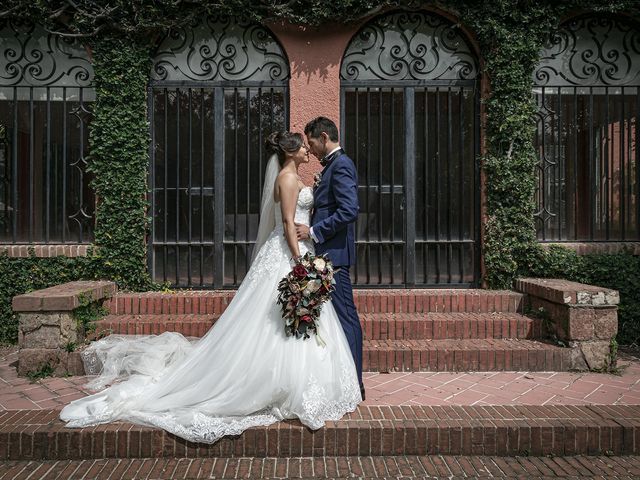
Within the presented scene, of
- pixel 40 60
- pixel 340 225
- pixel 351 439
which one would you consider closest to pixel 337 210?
pixel 340 225

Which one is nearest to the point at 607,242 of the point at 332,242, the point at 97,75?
the point at 332,242

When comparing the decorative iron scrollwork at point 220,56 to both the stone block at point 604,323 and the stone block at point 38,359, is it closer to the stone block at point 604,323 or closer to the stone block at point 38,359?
the stone block at point 38,359

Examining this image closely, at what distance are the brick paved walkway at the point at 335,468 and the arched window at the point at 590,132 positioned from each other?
383cm

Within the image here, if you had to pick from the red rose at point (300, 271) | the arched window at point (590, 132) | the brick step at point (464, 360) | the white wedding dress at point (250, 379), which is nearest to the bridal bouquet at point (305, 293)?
the red rose at point (300, 271)

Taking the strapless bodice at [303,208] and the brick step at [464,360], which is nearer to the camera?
the strapless bodice at [303,208]

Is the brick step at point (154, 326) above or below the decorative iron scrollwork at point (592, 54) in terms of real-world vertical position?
below

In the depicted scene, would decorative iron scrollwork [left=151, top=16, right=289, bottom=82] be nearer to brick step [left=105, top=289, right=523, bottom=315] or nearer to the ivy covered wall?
the ivy covered wall

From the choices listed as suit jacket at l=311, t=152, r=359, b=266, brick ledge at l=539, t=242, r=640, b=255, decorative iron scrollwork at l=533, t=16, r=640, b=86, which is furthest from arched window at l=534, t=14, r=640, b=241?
suit jacket at l=311, t=152, r=359, b=266

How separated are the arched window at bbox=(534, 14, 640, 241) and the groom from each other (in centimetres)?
369

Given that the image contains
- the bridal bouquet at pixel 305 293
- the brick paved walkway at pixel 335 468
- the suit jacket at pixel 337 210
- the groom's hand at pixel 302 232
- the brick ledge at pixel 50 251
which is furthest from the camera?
the brick ledge at pixel 50 251

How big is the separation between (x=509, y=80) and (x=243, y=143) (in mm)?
3483

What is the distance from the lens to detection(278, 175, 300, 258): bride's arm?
13.5ft

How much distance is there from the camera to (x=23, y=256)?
21.1 ft

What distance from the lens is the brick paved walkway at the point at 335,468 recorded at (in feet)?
11.1
